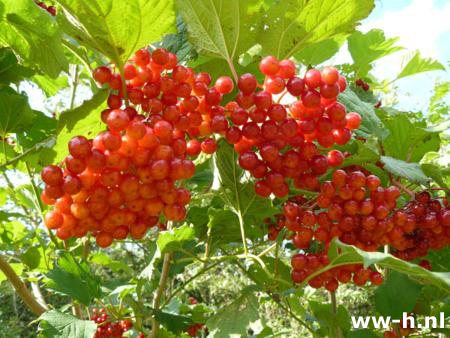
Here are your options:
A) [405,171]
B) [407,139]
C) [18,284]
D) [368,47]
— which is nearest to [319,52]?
[368,47]

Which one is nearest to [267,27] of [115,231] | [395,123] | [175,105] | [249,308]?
[175,105]

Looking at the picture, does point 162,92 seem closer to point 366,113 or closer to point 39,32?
point 39,32

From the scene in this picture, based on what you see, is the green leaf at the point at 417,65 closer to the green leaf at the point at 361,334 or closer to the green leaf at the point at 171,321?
the green leaf at the point at 361,334

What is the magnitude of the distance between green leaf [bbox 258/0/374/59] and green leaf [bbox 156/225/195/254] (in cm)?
62

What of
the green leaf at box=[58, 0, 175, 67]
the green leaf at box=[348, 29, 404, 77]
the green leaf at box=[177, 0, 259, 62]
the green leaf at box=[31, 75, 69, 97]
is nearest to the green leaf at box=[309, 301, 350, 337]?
the green leaf at box=[348, 29, 404, 77]

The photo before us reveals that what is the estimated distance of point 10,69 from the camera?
1452 millimetres

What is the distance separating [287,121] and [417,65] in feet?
5.36

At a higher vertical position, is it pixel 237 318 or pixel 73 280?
pixel 73 280

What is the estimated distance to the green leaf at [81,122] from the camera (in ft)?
3.18

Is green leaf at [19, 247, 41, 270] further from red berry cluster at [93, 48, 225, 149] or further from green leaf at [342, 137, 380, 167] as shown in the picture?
green leaf at [342, 137, 380, 167]

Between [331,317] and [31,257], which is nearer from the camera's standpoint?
[331,317]

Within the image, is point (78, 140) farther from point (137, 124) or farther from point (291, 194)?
point (291, 194)

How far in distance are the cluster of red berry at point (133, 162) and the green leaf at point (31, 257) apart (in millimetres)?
1214

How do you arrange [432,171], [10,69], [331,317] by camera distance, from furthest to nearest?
[331,317] < [10,69] < [432,171]
